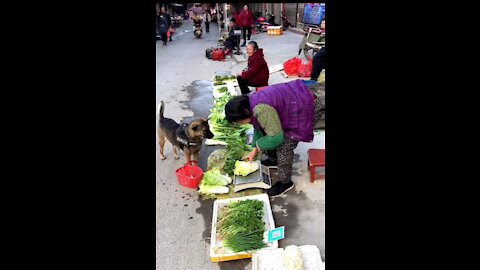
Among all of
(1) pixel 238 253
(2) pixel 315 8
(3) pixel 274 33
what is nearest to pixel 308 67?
(2) pixel 315 8

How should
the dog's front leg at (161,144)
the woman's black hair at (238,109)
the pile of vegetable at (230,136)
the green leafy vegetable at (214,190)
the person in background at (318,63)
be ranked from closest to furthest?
1. the woman's black hair at (238,109)
2. the green leafy vegetable at (214,190)
3. the pile of vegetable at (230,136)
4. the dog's front leg at (161,144)
5. the person in background at (318,63)

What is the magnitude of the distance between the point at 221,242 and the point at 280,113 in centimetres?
158

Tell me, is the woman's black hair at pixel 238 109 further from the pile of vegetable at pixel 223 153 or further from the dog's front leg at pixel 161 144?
the dog's front leg at pixel 161 144

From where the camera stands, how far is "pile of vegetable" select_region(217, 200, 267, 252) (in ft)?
10.5

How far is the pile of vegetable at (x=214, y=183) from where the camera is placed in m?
4.30

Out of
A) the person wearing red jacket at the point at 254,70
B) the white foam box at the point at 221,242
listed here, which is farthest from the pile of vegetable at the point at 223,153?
the person wearing red jacket at the point at 254,70

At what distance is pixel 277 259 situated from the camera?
2.94m

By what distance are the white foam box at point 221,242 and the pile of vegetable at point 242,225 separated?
4cm

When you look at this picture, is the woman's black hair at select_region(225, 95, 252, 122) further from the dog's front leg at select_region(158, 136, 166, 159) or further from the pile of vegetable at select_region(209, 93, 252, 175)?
the dog's front leg at select_region(158, 136, 166, 159)

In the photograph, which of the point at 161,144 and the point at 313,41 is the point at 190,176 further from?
the point at 313,41

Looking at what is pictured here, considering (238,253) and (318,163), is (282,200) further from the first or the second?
(238,253)

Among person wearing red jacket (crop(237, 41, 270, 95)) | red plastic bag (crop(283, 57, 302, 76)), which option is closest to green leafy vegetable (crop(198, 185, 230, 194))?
person wearing red jacket (crop(237, 41, 270, 95))

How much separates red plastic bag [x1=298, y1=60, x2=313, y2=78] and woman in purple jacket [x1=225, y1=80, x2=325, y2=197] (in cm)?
570

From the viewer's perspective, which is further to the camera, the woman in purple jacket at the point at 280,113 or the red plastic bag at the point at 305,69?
the red plastic bag at the point at 305,69
